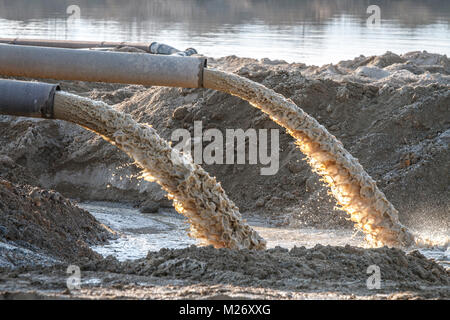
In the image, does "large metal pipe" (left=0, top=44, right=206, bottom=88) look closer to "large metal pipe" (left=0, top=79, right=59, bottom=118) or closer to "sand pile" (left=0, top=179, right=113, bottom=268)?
"large metal pipe" (left=0, top=79, right=59, bottom=118)

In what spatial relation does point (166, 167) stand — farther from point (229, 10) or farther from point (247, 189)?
point (229, 10)

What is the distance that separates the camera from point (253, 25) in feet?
101

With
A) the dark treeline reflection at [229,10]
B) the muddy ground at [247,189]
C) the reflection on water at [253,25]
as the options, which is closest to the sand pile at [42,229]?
the muddy ground at [247,189]

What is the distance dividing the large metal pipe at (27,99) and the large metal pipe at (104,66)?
1223 millimetres

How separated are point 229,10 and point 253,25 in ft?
25.6

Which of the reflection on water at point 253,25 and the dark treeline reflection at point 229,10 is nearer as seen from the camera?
the reflection on water at point 253,25

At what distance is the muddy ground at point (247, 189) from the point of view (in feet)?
17.0

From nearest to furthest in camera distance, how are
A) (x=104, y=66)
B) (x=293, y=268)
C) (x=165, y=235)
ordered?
(x=293, y=268) < (x=104, y=66) < (x=165, y=235)

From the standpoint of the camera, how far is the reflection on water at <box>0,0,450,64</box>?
73.8 ft

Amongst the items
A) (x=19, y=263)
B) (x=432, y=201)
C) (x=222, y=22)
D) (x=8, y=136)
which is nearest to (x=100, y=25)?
(x=222, y=22)

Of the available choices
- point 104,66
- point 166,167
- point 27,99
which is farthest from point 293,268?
point 104,66

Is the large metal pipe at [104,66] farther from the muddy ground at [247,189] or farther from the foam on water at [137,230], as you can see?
the foam on water at [137,230]

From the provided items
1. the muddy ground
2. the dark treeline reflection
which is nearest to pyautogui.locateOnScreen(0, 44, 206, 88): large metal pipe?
the muddy ground

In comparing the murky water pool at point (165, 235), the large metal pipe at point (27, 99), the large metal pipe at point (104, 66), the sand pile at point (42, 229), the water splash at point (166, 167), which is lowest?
the murky water pool at point (165, 235)
